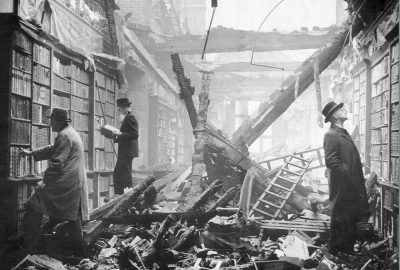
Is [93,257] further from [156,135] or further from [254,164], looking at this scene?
[156,135]

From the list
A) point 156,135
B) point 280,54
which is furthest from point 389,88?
point 280,54

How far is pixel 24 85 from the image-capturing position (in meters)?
5.84

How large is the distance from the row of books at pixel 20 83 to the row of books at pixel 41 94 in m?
0.23

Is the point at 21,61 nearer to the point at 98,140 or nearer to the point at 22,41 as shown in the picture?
the point at 22,41

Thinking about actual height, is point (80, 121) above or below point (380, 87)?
below

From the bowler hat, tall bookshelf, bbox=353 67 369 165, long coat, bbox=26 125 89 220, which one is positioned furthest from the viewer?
tall bookshelf, bbox=353 67 369 165

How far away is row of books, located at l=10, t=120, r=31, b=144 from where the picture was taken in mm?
5543

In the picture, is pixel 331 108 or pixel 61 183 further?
pixel 331 108

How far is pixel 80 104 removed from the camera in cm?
835

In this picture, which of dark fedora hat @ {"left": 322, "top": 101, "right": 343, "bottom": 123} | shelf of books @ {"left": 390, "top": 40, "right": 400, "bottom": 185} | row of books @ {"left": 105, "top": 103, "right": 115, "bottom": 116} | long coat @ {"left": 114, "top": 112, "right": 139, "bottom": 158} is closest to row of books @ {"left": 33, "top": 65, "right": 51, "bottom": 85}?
long coat @ {"left": 114, "top": 112, "right": 139, "bottom": 158}

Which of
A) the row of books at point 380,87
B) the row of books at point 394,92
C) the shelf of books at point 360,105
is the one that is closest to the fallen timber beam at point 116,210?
the row of books at point 394,92

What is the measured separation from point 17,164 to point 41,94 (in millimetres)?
1439

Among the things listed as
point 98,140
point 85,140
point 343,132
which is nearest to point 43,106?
point 85,140

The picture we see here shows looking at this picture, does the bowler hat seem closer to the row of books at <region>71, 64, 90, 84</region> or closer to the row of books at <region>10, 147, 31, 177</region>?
the row of books at <region>71, 64, 90, 84</region>
